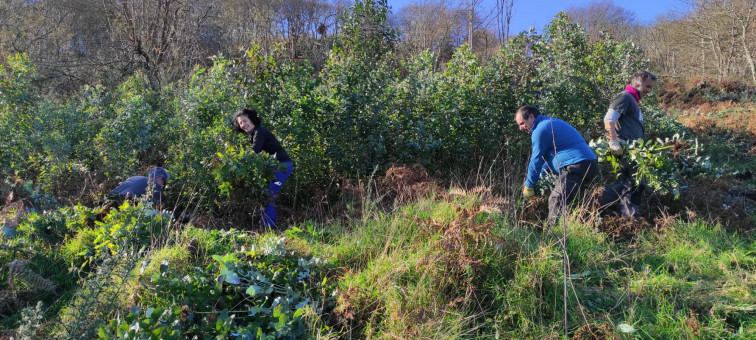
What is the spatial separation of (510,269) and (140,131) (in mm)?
4883

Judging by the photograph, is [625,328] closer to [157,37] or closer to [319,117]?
[319,117]

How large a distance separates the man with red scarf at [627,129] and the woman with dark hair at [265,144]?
11.5 feet

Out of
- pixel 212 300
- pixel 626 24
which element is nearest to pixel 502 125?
pixel 212 300

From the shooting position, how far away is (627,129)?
4.91 metres

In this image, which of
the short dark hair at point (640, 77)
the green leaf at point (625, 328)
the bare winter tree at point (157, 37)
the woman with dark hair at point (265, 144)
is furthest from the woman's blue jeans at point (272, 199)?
the bare winter tree at point (157, 37)

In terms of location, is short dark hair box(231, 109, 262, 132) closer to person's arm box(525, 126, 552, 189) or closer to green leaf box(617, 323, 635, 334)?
person's arm box(525, 126, 552, 189)

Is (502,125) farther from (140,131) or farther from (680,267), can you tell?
(140,131)

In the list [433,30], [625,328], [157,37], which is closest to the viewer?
[625,328]


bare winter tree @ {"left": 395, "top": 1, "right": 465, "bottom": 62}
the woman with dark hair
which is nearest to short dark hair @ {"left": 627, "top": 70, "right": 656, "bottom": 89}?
the woman with dark hair

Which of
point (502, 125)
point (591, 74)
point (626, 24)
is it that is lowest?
point (502, 125)

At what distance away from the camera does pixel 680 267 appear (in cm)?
365

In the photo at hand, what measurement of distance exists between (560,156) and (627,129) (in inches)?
42.1

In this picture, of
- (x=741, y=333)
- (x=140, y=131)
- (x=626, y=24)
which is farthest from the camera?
(x=626, y=24)

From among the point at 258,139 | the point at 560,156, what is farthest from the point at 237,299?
the point at 560,156
